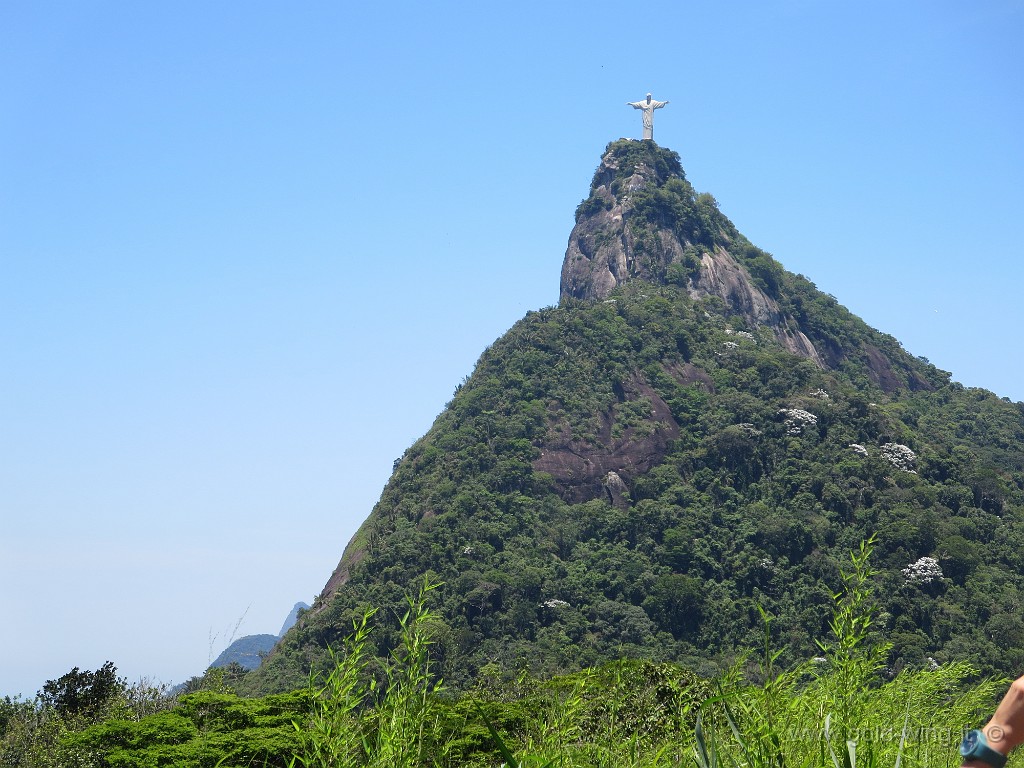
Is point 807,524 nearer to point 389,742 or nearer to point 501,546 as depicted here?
point 501,546

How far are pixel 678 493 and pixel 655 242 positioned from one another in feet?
152

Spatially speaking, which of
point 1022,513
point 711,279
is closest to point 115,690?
point 1022,513

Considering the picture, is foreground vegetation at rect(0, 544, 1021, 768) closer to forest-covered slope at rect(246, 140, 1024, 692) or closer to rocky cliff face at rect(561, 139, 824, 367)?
forest-covered slope at rect(246, 140, 1024, 692)

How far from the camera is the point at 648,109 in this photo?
5433 inches

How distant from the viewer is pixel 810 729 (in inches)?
259

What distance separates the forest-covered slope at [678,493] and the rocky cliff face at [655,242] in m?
0.43

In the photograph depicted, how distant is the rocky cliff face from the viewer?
128 meters

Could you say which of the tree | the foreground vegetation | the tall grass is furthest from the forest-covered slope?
the tall grass

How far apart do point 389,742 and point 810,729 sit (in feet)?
9.27

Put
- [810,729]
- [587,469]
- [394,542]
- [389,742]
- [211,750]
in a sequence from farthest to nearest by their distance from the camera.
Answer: [587,469] → [394,542] → [211,750] → [810,729] → [389,742]

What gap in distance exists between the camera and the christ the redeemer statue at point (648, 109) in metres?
137

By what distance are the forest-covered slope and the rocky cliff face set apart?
0.43 m

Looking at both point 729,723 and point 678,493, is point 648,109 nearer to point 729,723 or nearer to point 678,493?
point 678,493

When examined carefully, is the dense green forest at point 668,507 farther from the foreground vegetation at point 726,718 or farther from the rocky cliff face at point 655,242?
the foreground vegetation at point 726,718
